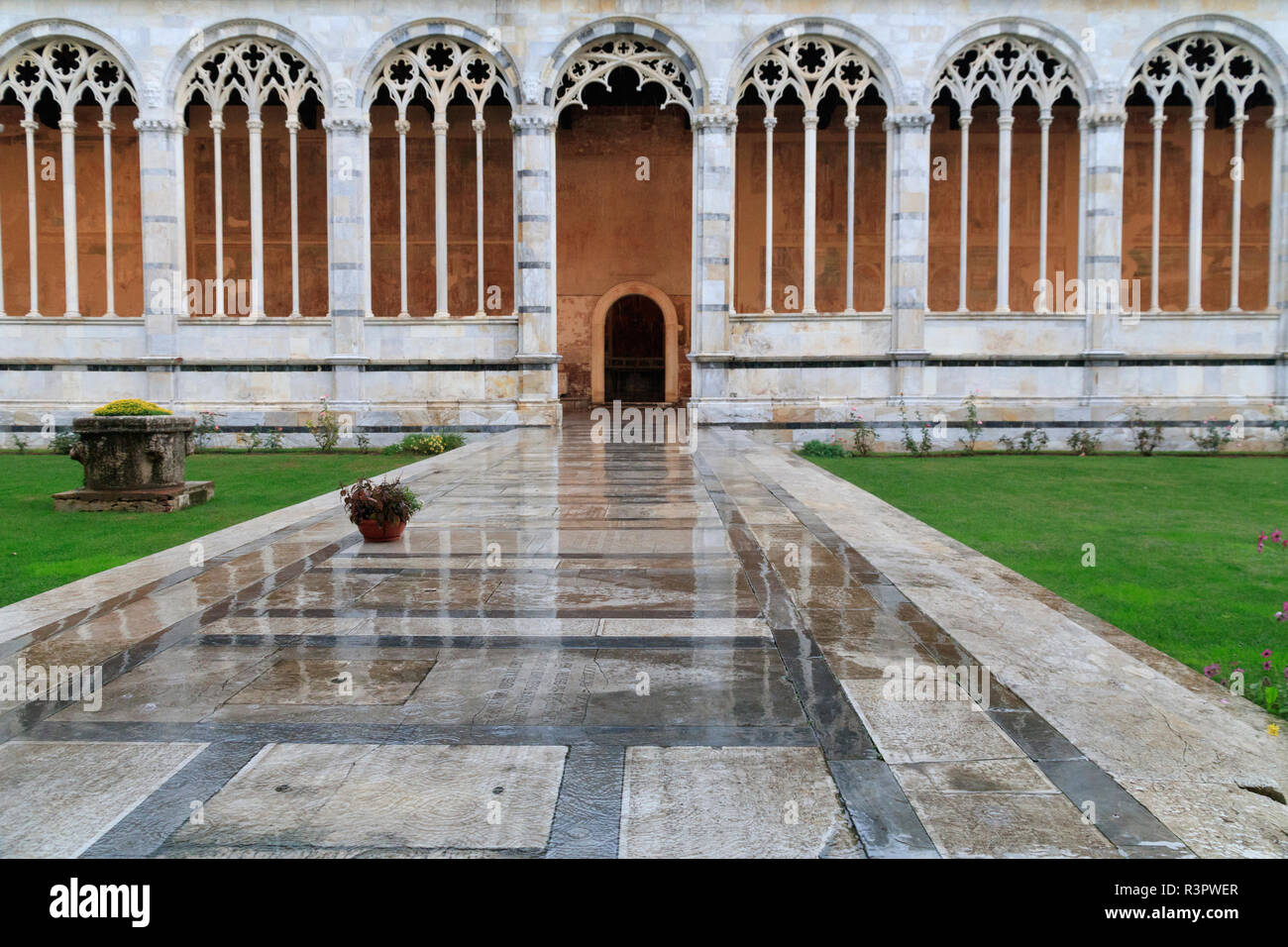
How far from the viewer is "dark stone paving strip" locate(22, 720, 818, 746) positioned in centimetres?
349

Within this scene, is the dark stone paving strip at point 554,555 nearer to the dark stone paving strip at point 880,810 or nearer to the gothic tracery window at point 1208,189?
the dark stone paving strip at point 880,810

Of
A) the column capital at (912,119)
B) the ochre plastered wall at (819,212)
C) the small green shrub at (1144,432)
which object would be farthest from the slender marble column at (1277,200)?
the ochre plastered wall at (819,212)

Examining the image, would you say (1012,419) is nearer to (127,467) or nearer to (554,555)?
(554,555)

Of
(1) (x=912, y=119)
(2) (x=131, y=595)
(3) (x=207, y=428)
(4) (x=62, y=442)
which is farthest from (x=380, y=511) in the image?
(1) (x=912, y=119)

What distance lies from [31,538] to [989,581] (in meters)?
7.28

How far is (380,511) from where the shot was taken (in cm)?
732

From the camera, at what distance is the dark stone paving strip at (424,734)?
138 inches

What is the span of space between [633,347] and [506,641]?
2040 cm

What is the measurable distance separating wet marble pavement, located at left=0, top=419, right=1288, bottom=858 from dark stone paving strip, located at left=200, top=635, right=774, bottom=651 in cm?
2

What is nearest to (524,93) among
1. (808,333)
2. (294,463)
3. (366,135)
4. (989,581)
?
(366,135)

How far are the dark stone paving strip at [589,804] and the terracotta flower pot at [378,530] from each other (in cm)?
425

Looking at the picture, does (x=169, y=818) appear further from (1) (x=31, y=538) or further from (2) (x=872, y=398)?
(2) (x=872, y=398)

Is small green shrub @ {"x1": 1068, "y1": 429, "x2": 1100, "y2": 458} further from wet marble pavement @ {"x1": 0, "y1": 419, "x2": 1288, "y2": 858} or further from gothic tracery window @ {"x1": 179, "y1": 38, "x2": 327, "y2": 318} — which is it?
gothic tracery window @ {"x1": 179, "y1": 38, "x2": 327, "y2": 318}

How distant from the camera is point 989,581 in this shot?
242 inches
